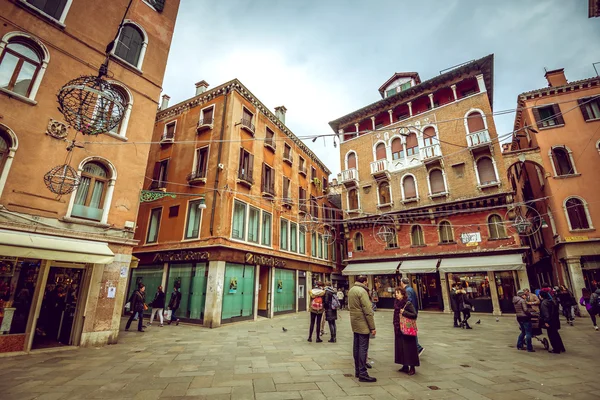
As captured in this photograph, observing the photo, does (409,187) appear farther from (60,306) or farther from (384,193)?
(60,306)

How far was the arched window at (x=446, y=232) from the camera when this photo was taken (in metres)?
18.8

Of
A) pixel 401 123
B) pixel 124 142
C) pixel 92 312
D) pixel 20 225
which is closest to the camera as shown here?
pixel 20 225

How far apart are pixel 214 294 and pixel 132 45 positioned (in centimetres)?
1127

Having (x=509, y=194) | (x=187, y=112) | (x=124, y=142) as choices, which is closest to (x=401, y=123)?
(x=509, y=194)

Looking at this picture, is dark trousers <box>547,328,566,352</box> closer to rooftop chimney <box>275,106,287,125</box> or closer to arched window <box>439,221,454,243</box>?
arched window <box>439,221,454,243</box>

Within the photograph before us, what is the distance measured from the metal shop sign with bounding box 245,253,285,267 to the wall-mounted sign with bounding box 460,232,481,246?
40.4 feet

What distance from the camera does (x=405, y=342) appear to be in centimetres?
551

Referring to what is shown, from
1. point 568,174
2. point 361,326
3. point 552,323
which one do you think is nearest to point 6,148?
point 361,326

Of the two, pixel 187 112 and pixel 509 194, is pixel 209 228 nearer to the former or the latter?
pixel 187 112

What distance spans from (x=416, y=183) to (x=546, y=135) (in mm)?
8711

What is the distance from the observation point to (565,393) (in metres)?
4.41

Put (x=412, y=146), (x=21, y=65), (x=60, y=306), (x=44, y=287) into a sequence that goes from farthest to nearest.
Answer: (x=412, y=146) → (x=60, y=306) → (x=21, y=65) → (x=44, y=287)

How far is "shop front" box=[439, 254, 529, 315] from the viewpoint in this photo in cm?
1609

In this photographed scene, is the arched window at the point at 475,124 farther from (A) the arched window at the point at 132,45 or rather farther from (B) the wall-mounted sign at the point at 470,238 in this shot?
(A) the arched window at the point at 132,45
